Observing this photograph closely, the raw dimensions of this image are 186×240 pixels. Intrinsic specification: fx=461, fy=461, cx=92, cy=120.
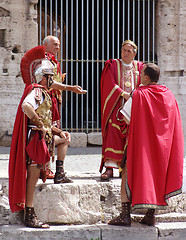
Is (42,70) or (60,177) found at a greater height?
(42,70)

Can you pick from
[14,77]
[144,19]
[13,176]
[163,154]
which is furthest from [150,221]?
[144,19]

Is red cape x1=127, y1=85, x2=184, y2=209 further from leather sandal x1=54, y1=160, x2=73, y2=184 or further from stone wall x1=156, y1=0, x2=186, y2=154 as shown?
stone wall x1=156, y1=0, x2=186, y2=154

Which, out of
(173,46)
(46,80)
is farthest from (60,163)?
(173,46)

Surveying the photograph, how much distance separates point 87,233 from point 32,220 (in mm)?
540

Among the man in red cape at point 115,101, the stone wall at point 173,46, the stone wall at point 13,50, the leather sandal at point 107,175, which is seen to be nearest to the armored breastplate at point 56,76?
the man in red cape at point 115,101

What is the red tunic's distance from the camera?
5.19 meters

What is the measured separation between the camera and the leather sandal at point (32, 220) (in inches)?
172

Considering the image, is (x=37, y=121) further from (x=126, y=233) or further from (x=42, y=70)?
(x=126, y=233)

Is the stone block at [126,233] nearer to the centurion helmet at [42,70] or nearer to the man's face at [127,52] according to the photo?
the centurion helmet at [42,70]

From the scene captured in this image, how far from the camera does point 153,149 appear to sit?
14.0ft

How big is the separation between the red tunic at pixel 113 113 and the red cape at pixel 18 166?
1198mm

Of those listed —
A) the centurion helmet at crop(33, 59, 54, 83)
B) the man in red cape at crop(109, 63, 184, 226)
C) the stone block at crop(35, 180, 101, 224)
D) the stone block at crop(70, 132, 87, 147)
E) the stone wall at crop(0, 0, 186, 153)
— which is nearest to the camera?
the man in red cape at crop(109, 63, 184, 226)

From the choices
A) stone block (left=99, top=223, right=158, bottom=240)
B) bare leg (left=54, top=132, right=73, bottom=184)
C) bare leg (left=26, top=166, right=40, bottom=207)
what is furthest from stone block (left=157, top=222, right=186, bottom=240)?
bare leg (left=26, top=166, right=40, bottom=207)

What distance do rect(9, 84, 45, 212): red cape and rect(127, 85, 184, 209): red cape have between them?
984mm
